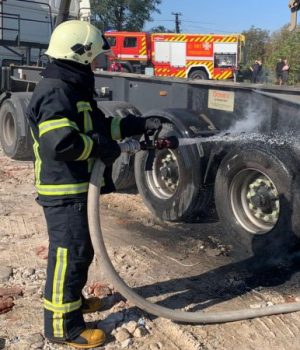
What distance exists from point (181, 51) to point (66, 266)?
86.5 ft

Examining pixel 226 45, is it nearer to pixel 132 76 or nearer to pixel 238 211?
pixel 132 76

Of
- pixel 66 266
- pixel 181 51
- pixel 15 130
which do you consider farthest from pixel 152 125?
pixel 181 51

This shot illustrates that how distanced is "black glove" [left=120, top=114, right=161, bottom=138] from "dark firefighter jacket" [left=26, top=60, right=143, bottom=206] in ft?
0.70

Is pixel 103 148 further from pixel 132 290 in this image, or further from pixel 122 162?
pixel 122 162

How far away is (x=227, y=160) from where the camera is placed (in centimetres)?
464

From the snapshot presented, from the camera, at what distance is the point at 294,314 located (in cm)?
372

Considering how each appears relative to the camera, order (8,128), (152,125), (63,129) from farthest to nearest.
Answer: (8,128), (152,125), (63,129)

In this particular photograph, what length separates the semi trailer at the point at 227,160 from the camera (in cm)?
427

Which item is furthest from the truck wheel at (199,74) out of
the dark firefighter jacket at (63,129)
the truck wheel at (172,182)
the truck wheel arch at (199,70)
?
the dark firefighter jacket at (63,129)

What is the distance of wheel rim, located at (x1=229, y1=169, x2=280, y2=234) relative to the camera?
441 cm

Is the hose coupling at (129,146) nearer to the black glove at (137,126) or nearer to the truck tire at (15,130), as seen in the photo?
the black glove at (137,126)

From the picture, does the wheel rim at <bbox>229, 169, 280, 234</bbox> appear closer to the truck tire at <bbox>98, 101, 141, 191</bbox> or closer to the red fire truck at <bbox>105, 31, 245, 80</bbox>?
the truck tire at <bbox>98, 101, 141, 191</bbox>

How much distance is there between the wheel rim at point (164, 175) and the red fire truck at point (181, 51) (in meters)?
23.4

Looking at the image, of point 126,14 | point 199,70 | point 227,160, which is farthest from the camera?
point 126,14
